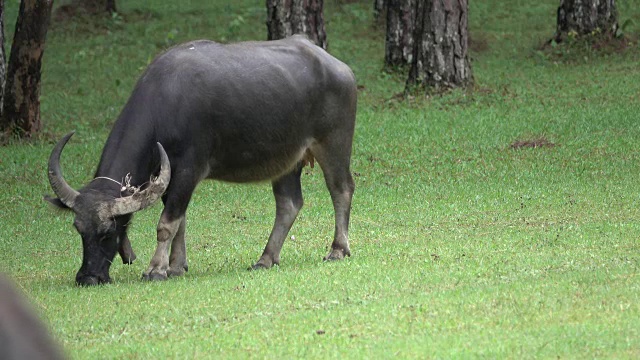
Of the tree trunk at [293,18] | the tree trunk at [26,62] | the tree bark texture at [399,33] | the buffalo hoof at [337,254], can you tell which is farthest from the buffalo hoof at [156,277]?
the tree bark texture at [399,33]

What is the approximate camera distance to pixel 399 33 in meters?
21.7

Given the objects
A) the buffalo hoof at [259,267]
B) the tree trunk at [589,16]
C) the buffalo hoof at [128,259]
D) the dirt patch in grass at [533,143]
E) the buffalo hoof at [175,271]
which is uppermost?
the buffalo hoof at [128,259]

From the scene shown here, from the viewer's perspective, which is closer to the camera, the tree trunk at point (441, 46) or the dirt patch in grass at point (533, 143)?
the dirt patch in grass at point (533, 143)

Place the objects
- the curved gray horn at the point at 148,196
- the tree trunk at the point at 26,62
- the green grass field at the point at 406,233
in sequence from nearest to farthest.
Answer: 1. the green grass field at the point at 406,233
2. the curved gray horn at the point at 148,196
3. the tree trunk at the point at 26,62

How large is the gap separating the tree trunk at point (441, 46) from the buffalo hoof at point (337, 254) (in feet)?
30.9

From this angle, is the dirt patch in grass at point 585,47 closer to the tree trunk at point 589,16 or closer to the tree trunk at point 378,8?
the tree trunk at point 589,16

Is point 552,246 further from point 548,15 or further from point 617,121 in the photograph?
point 548,15

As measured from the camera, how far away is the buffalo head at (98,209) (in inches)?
331

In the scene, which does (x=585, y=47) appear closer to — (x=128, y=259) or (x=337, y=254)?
(x=337, y=254)

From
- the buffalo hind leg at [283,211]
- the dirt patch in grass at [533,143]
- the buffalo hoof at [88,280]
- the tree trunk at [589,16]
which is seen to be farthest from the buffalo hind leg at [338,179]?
the tree trunk at [589,16]

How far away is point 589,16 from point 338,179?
13.8m

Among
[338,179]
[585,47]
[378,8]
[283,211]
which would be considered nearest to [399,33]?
[585,47]

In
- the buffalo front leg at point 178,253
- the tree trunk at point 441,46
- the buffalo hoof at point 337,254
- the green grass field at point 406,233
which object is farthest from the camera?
the tree trunk at point 441,46

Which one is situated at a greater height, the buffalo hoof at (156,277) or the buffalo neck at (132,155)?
the buffalo neck at (132,155)
